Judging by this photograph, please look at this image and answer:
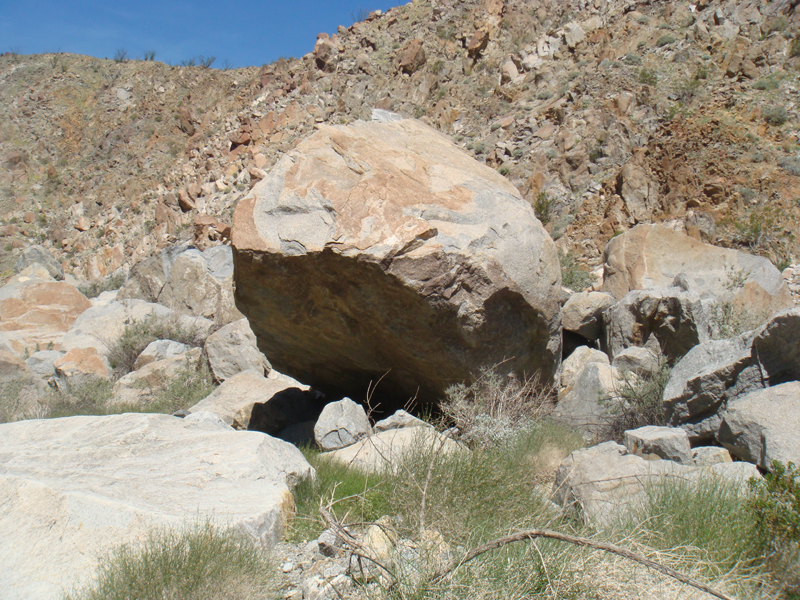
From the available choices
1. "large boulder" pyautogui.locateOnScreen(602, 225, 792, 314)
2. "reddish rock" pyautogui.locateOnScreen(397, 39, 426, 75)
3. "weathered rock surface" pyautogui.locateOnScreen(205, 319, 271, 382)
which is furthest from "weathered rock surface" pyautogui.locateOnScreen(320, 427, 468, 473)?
"reddish rock" pyautogui.locateOnScreen(397, 39, 426, 75)

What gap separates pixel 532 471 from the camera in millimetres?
3963

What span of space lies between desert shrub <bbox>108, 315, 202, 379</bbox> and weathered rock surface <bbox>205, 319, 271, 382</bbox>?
2.41m

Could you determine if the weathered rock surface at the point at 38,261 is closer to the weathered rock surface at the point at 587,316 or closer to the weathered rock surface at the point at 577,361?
the weathered rock surface at the point at 587,316

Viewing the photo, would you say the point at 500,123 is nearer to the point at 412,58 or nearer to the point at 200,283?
the point at 412,58

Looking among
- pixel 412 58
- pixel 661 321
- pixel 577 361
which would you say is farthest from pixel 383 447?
pixel 412 58

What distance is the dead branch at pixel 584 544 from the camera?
206cm

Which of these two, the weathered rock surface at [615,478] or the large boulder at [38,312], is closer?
the weathered rock surface at [615,478]

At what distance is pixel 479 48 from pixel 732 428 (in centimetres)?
1799

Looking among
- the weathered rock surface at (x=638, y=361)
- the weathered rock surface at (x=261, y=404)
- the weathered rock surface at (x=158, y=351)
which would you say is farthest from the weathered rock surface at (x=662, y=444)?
the weathered rock surface at (x=158, y=351)

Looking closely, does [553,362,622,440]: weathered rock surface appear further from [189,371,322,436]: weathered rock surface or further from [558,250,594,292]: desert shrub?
[558,250,594,292]: desert shrub

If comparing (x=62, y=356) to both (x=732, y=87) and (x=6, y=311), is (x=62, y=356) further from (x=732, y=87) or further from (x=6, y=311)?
(x=732, y=87)

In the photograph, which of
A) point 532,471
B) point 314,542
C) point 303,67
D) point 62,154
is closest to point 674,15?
point 303,67

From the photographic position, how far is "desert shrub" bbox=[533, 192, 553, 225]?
1255 cm

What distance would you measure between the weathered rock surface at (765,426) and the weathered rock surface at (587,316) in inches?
124
